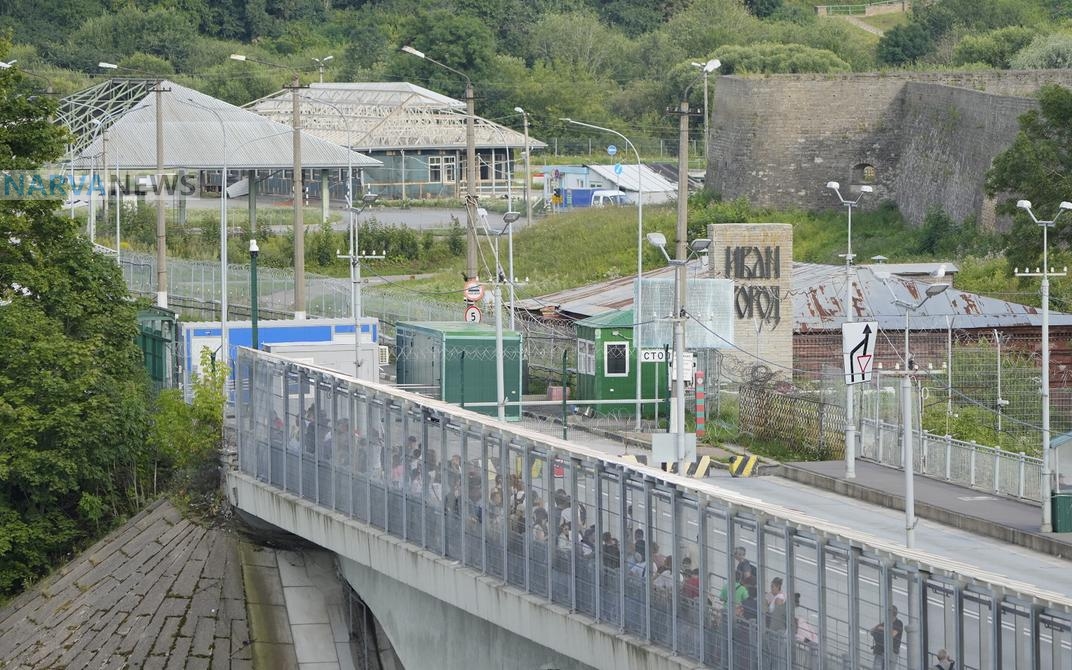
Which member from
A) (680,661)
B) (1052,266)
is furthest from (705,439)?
(680,661)

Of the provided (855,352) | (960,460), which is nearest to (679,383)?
(855,352)

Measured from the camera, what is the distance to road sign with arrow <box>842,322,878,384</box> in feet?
99.2

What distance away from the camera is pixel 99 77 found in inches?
4429

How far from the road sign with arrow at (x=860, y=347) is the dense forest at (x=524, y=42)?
2771 inches

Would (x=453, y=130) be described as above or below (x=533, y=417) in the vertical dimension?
above

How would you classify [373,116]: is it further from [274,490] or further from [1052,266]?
[274,490]

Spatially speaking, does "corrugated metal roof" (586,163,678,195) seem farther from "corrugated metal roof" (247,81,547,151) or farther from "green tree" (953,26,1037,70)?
"green tree" (953,26,1037,70)

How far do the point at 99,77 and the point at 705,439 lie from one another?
259 feet

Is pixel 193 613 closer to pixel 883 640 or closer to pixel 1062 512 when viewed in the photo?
pixel 1062 512

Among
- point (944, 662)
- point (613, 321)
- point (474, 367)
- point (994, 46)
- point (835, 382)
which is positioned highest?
point (994, 46)

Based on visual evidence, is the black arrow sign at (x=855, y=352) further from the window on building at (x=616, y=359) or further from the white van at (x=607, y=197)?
the white van at (x=607, y=197)

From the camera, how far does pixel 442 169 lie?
98875mm

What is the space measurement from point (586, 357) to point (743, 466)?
26.9ft

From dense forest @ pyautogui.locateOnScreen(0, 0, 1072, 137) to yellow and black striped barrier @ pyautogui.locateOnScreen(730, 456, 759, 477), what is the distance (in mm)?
66522
